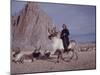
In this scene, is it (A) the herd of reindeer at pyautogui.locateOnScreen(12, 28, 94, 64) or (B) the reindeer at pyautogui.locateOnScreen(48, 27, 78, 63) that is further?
(B) the reindeer at pyautogui.locateOnScreen(48, 27, 78, 63)

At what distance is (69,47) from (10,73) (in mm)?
766

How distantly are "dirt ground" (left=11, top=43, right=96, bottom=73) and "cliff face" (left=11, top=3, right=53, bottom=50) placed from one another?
0.61 feet

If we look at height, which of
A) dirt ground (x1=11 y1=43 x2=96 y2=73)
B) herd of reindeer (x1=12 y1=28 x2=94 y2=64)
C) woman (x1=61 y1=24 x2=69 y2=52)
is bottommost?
dirt ground (x1=11 y1=43 x2=96 y2=73)

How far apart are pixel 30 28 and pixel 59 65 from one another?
1.85ft

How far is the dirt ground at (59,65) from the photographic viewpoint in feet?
7.61

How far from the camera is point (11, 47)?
7.47 feet

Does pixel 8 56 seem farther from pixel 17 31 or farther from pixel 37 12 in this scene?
pixel 37 12

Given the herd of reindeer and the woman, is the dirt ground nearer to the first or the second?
→ the herd of reindeer

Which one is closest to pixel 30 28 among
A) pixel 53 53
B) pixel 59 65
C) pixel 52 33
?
pixel 52 33

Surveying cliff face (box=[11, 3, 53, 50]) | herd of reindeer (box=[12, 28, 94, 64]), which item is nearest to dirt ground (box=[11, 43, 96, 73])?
herd of reindeer (box=[12, 28, 94, 64])

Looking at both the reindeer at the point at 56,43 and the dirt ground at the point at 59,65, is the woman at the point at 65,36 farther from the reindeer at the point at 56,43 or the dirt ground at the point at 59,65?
the dirt ground at the point at 59,65

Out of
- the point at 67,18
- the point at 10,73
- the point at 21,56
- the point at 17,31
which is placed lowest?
the point at 10,73

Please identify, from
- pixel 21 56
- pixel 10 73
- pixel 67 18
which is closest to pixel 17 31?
pixel 21 56

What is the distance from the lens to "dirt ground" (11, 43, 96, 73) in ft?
7.61
